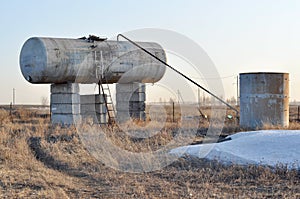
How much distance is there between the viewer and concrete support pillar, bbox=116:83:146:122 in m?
19.4

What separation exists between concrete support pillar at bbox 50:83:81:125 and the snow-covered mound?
306 inches

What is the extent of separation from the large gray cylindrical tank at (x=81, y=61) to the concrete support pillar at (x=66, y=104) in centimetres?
39

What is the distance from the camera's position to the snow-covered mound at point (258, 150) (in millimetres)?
8742

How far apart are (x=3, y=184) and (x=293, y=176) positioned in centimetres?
466

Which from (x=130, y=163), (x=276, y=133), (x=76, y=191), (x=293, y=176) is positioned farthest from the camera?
(x=276, y=133)

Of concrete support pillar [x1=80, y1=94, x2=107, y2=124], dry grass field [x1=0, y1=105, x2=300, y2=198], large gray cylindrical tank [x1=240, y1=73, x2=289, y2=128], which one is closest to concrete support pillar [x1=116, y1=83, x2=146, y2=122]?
concrete support pillar [x1=80, y1=94, x2=107, y2=124]

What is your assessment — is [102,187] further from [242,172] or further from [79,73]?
[79,73]

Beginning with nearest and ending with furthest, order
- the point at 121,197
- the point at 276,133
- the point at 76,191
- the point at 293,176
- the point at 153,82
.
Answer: the point at 121,197, the point at 76,191, the point at 293,176, the point at 276,133, the point at 153,82

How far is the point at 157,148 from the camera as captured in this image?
10852 mm

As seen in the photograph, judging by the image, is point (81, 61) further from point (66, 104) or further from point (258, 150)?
point (258, 150)

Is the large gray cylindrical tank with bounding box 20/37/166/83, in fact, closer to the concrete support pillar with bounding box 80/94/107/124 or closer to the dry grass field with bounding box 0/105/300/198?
the concrete support pillar with bounding box 80/94/107/124

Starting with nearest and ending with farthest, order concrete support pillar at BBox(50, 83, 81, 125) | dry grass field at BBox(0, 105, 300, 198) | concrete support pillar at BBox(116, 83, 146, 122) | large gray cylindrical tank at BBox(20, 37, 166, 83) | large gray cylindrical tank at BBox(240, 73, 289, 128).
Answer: dry grass field at BBox(0, 105, 300, 198) → large gray cylindrical tank at BBox(240, 73, 289, 128) → large gray cylindrical tank at BBox(20, 37, 166, 83) → concrete support pillar at BBox(50, 83, 81, 125) → concrete support pillar at BBox(116, 83, 146, 122)

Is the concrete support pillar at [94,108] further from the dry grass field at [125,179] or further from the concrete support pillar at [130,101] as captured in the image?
the dry grass field at [125,179]

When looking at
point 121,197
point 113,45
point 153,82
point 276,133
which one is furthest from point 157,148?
point 153,82
